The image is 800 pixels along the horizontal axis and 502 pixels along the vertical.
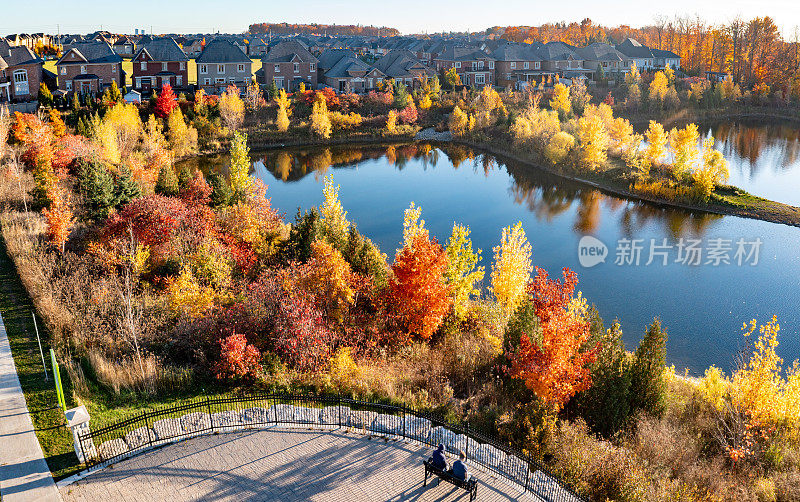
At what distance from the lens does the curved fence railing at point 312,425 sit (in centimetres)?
1323

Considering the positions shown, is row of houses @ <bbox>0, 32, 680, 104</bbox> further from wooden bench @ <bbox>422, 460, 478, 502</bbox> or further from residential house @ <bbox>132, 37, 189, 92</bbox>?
wooden bench @ <bbox>422, 460, 478, 502</bbox>

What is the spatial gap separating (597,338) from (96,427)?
14239 mm

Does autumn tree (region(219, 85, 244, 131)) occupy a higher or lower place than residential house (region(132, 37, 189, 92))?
lower

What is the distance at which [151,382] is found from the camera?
53.5 feet

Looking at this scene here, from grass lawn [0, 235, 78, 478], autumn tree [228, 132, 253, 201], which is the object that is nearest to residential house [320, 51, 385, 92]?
autumn tree [228, 132, 253, 201]

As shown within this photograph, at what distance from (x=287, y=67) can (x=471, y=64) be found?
1084 inches

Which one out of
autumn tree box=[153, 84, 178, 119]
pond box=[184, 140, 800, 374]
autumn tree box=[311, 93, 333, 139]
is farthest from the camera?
autumn tree box=[311, 93, 333, 139]

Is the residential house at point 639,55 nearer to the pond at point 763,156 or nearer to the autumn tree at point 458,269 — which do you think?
the pond at point 763,156

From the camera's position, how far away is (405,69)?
79.5m

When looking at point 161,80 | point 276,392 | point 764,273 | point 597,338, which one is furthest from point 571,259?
point 161,80

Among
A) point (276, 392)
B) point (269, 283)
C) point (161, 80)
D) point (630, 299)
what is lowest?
point (630, 299)

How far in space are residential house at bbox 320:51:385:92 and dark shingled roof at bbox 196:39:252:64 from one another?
11.0 metres

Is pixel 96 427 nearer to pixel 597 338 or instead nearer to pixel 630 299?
pixel 597 338

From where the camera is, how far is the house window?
58.1m
